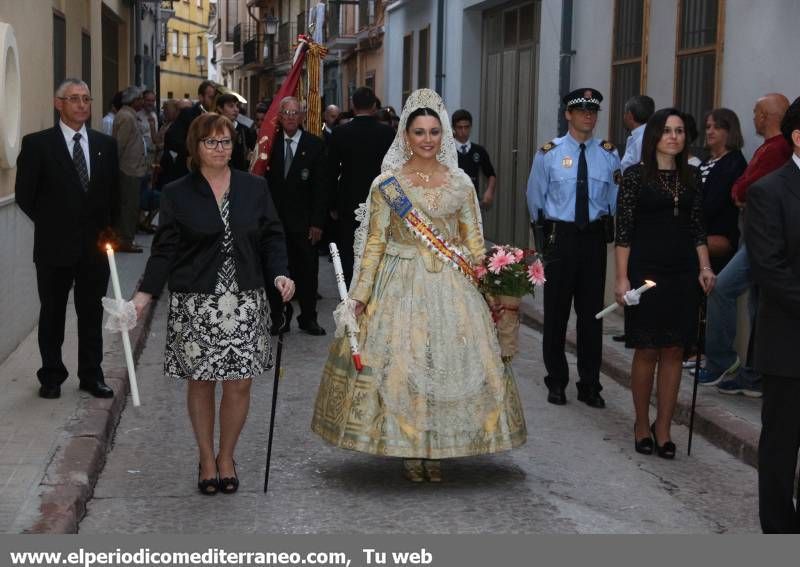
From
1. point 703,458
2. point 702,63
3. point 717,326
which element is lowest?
point 703,458

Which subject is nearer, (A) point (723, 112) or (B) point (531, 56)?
(A) point (723, 112)

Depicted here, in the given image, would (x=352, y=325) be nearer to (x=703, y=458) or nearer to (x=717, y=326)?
(x=703, y=458)

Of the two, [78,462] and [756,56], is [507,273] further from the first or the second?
[756,56]

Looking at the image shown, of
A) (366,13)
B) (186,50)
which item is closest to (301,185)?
(366,13)

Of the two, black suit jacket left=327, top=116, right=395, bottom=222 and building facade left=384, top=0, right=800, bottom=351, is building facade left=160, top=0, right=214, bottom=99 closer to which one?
building facade left=384, top=0, right=800, bottom=351

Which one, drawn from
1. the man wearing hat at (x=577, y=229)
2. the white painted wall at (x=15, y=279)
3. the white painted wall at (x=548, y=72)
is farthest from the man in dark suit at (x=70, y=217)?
the white painted wall at (x=548, y=72)

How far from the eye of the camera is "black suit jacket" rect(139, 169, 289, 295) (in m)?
6.20

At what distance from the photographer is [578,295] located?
8.95 m

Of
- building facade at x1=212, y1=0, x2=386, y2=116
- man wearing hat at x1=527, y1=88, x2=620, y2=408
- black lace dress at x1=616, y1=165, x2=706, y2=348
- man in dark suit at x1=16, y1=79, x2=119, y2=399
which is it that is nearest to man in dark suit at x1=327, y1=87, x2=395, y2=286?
man wearing hat at x1=527, y1=88, x2=620, y2=408

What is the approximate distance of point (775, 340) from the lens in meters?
4.96

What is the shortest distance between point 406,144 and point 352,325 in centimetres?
103

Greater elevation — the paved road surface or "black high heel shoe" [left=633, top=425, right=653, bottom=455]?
"black high heel shoe" [left=633, top=425, right=653, bottom=455]

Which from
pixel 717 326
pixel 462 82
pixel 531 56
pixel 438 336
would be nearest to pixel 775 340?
pixel 438 336

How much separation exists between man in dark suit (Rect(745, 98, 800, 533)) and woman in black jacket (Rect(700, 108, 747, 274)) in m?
4.41
